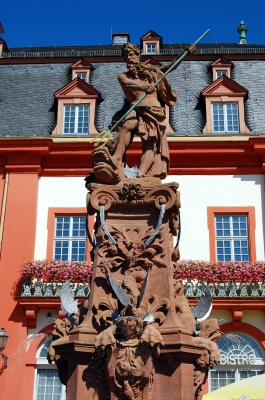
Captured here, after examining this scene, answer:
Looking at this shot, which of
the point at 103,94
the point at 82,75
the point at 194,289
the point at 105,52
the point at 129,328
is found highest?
the point at 105,52

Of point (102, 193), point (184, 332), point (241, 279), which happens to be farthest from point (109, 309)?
point (241, 279)

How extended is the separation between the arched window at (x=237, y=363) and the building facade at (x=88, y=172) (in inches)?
1.1

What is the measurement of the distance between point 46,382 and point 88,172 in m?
6.63

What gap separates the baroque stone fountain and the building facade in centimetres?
922

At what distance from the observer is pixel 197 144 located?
1983 centimetres

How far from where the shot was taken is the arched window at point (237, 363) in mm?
17109

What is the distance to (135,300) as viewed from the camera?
251 inches

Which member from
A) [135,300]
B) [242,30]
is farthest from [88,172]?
[242,30]

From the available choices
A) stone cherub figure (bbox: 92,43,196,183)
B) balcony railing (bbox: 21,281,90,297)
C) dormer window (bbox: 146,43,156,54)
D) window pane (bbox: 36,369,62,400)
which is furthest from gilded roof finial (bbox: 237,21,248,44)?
stone cherub figure (bbox: 92,43,196,183)

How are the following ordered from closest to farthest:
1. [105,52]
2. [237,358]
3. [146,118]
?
[146,118] → [237,358] → [105,52]

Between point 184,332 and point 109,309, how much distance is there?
84 cm

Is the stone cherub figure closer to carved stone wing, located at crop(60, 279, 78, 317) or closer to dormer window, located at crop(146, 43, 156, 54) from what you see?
carved stone wing, located at crop(60, 279, 78, 317)

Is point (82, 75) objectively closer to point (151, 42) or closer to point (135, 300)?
point (151, 42)

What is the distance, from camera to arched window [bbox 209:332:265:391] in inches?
674
